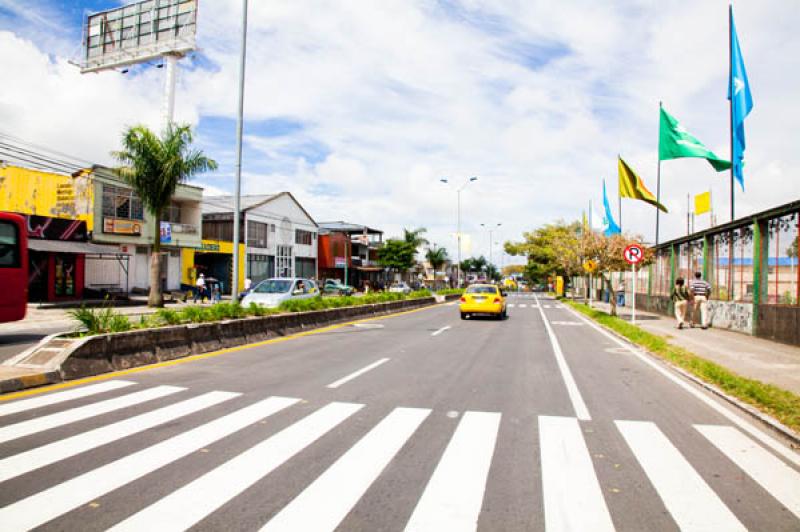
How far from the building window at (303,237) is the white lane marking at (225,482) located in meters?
48.6

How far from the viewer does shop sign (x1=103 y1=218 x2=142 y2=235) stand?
29719mm

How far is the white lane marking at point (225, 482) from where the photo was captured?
135 inches

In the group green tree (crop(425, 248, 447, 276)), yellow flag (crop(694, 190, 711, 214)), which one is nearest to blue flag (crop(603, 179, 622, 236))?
yellow flag (crop(694, 190, 711, 214))

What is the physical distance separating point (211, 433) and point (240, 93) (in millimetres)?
13156

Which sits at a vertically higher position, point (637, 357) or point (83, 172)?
point (83, 172)

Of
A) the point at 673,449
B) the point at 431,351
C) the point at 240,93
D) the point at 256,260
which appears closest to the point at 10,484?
the point at 673,449

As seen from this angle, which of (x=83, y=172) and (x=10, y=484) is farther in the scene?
(x=83, y=172)

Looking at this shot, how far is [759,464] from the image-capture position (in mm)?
4738

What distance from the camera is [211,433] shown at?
5.27m

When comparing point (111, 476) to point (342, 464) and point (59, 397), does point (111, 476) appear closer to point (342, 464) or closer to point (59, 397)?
point (342, 464)

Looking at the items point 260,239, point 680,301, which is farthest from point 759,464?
point 260,239

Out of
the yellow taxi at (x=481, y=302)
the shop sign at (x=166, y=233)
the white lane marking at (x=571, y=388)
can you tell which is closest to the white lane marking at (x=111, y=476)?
the white lane marking at (x=571, y=388)

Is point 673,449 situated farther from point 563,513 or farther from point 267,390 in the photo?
point 267,390

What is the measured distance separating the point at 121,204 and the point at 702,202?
97.9 feet
